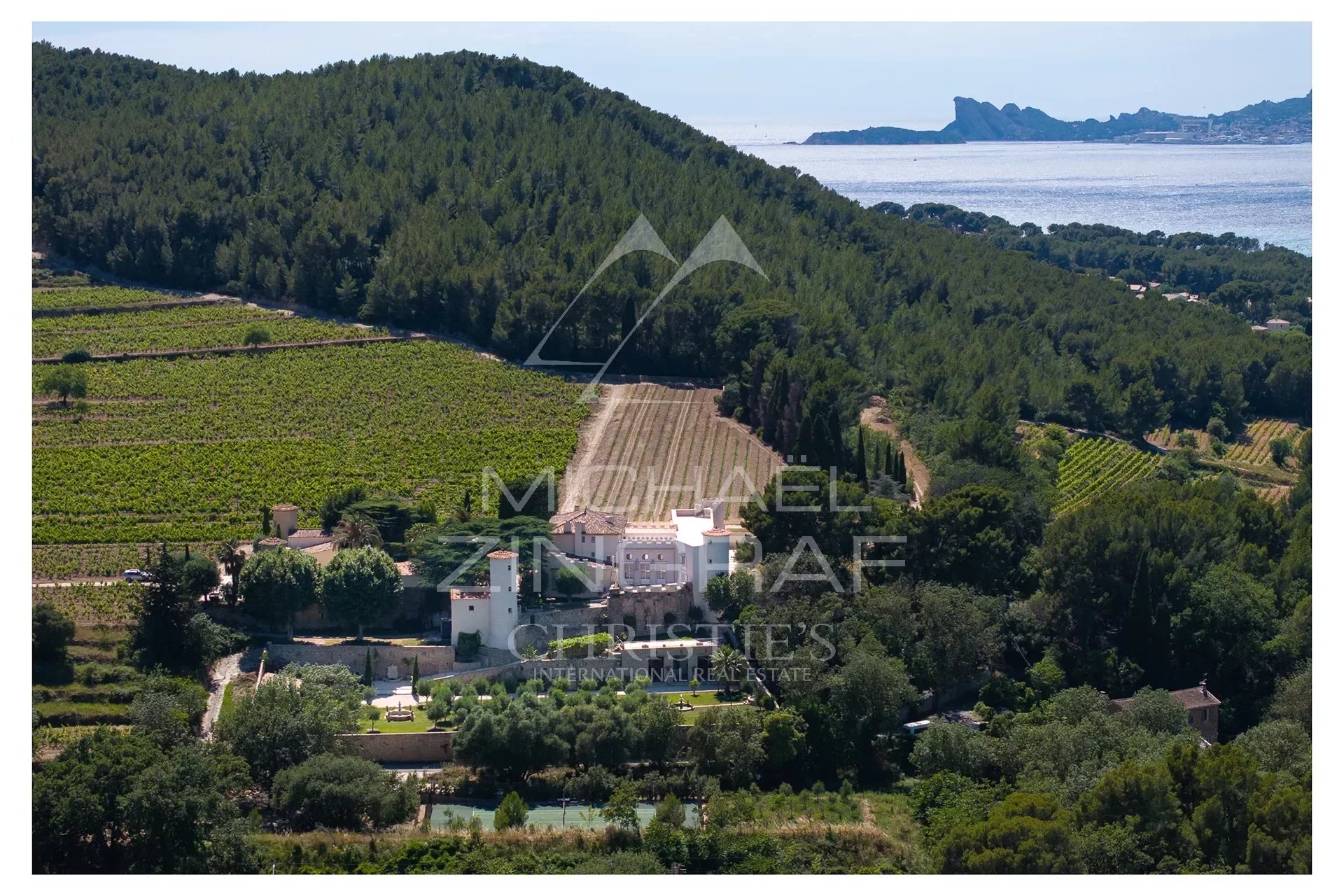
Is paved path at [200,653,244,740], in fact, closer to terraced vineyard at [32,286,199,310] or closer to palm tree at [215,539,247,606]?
→ palm tree at [215,539,247,606]

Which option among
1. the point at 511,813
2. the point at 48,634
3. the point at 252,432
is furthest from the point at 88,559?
the point at 511,813

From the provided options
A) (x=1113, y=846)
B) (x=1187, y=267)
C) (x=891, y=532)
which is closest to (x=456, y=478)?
(x=891, y=532)

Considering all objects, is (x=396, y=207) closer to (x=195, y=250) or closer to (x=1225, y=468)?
(x=195, y=250)

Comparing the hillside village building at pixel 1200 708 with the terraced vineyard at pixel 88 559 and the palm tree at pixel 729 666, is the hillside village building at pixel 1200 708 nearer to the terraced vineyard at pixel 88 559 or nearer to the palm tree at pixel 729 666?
the palm tree at pixel 729 666

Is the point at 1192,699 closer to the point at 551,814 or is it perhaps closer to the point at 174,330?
the point at 551,814

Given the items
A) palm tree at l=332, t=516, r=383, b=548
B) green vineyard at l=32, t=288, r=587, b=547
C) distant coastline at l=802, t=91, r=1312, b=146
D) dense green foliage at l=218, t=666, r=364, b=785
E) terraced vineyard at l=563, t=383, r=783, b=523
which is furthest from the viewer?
distant coastline at l=802, t=91, r=1312, b=146

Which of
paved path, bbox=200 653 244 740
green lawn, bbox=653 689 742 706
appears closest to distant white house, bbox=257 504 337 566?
paved path, bbox=200 653 244 740
